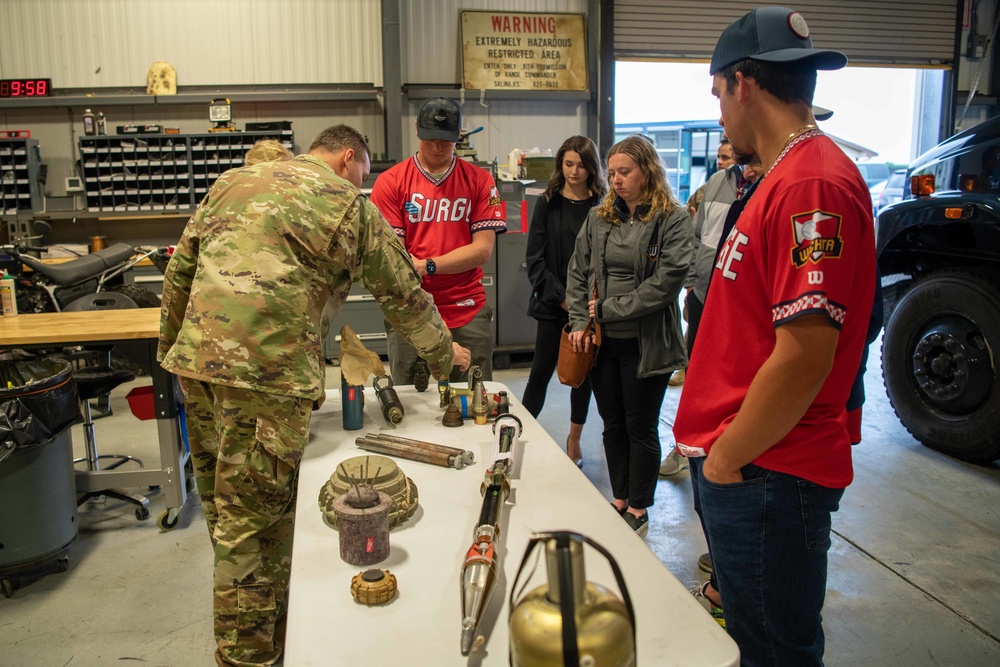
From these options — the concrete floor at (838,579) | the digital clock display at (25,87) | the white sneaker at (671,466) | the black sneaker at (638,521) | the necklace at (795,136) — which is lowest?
the concrete floor at (838,579)

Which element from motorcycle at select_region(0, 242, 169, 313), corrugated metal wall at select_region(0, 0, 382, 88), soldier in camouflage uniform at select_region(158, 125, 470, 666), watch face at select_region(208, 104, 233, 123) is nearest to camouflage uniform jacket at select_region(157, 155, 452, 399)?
soldier in camouflage uniform at select_region(158, 125, 470, 666)

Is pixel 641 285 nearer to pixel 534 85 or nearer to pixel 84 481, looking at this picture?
pixel 84 481

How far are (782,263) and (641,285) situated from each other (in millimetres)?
1512

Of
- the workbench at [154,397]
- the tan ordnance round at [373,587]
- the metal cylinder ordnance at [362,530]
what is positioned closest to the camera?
the tan ordnance round at [373,587]

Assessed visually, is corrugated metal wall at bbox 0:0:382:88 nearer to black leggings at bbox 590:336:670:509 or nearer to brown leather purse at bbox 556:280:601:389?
brown leather purse at bbox 556:280:601:389

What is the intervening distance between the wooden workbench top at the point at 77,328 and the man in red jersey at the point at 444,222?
1.04 m

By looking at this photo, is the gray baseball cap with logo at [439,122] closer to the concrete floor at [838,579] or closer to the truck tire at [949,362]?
the concrete floor at [838,579]

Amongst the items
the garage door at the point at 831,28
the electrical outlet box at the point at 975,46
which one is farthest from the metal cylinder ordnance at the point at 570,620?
the electrical outlet box at the point at 975,46

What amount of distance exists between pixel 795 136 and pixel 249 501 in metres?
1.45

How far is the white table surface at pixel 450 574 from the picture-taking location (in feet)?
3.61

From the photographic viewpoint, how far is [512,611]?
87 centimetres

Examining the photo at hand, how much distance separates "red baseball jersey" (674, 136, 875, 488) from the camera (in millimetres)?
1138

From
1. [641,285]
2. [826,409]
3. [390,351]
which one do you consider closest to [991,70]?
[641,285]

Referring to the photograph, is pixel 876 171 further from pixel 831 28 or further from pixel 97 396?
pixel 97 396
